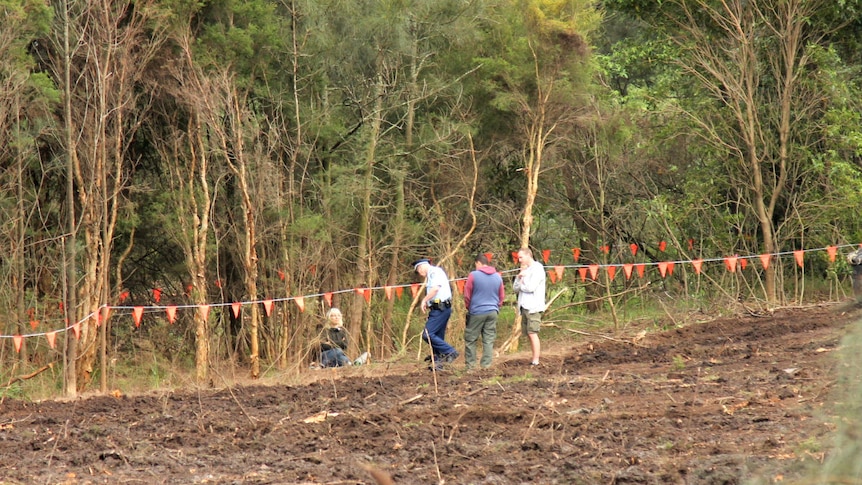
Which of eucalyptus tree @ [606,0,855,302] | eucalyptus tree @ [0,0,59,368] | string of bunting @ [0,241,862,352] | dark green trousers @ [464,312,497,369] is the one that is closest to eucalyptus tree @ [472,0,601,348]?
string of bunting @ [0,241,862,352]

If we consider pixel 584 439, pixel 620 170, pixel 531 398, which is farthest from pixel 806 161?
pixel 584 439

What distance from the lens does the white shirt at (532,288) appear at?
13.0 meters

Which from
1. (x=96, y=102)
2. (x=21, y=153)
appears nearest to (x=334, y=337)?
(x=96, y=102)

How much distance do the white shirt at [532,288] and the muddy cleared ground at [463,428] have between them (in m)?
0.81

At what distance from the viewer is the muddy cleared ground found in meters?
6.69

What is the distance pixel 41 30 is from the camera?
49.9ft

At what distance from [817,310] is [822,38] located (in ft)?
18.5

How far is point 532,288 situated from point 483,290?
1.98ft

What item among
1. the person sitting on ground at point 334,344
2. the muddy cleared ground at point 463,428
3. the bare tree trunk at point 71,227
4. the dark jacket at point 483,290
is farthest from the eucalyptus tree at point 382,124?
the muddy cleared ground at point 463,428

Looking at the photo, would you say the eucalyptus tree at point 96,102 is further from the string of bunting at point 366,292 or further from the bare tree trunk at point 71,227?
the string of bunting at point 366,292

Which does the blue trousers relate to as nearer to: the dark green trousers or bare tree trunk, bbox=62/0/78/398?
the dark green trousers

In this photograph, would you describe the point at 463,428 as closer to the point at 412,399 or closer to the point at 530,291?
the point at 412,399

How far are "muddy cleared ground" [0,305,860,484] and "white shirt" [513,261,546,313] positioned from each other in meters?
0.81

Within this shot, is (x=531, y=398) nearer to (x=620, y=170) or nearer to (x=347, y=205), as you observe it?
(x=347, y=205)
